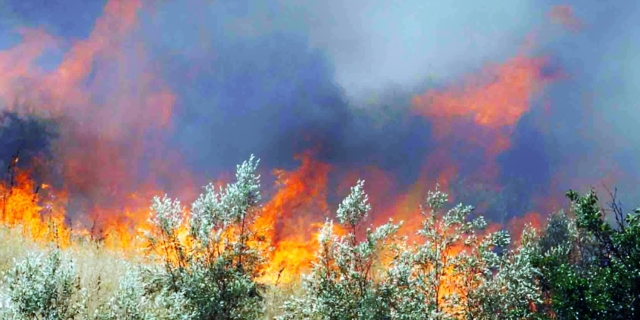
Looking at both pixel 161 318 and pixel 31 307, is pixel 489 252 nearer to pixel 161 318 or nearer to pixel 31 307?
pixel 161 318

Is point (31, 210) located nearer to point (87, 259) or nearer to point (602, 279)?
point (87, 259)

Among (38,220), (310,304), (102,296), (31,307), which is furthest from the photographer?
(38,220)

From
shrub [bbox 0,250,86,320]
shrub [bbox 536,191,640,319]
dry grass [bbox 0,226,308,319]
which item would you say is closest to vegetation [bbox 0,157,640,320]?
shrub [bbox 0,250,86,320]

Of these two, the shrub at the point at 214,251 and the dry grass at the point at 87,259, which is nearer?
the shrub at the point at 214,251

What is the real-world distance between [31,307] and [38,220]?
18.7 m

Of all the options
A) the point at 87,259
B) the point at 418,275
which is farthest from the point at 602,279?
the point at 87,259

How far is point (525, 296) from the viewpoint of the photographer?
16562 millimetres

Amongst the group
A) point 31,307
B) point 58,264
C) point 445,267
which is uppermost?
point 445,267

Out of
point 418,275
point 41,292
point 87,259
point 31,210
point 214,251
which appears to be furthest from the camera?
point 31,210

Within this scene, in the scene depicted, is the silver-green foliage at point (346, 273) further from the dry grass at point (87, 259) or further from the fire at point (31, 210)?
the fire at point (31, 210)

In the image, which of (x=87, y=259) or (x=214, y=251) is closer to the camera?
(x=214, y=251)

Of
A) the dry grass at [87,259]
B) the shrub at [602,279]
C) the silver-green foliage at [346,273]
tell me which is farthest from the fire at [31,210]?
the shrub at [602,279]

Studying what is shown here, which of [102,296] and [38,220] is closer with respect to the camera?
[102,296]

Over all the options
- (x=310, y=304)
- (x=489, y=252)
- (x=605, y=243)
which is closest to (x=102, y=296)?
(x=310, y=304)
